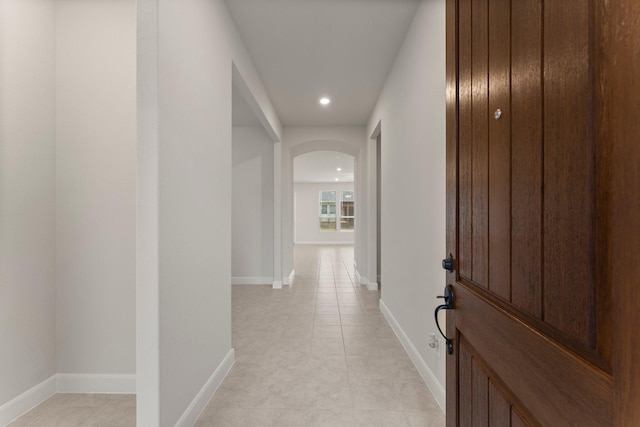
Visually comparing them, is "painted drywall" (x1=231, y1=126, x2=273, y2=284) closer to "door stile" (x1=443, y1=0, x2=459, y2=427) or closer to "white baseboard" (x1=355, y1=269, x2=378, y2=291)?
"white baseboard" (x1=355, y1=269, x2=378, y2=291)

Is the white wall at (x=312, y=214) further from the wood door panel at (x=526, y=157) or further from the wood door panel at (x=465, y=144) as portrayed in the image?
the wood door panel at (x=526, y=157)

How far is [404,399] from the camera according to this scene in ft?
6.68

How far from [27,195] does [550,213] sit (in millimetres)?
2595

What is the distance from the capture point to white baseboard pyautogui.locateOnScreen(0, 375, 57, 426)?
1776mm

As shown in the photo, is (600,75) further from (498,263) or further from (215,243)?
(215,243)

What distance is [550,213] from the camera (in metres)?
0.61

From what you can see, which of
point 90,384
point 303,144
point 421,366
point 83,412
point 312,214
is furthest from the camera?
point 312,214

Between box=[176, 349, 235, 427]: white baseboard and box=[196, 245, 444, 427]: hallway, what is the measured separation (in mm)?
39

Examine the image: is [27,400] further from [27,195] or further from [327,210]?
[327,210]

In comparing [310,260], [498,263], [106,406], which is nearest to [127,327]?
[106,406]

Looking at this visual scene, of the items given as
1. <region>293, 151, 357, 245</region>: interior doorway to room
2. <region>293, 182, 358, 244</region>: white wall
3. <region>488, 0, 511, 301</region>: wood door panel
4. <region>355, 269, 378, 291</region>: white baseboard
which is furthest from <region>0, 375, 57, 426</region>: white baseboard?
<region>293, 182, 358, 244</region>: white wall

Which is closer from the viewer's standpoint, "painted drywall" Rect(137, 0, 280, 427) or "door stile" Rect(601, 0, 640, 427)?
"door stile" Rect(601, 0, 640, 427)

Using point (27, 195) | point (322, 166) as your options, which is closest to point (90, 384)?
point (27, 195)

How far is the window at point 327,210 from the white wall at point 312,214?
15cm
